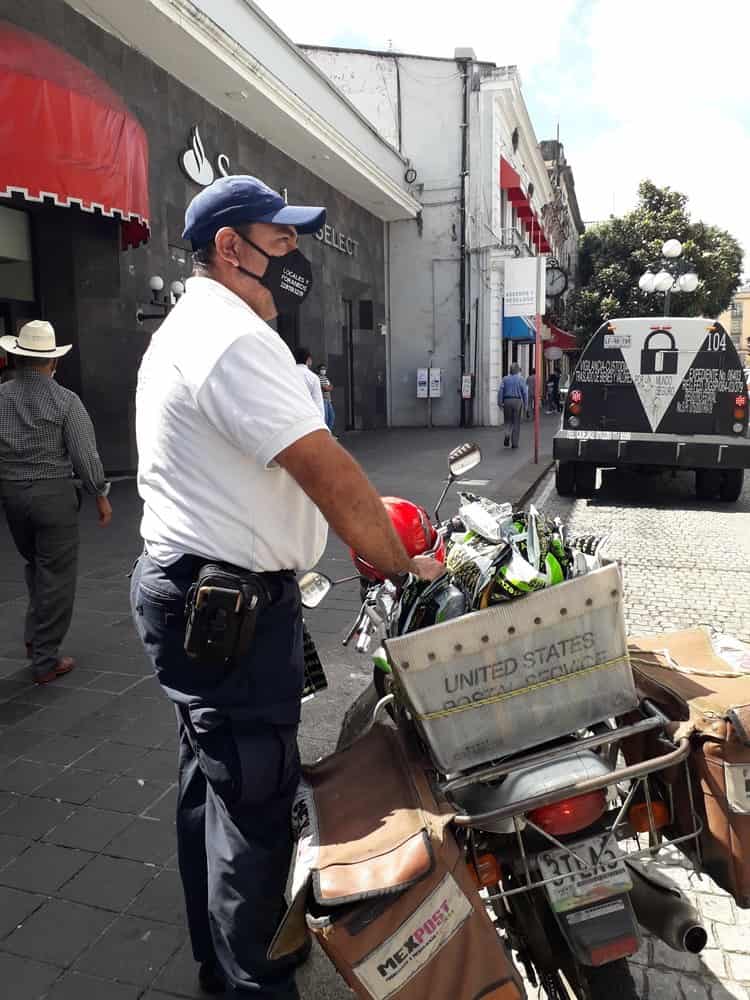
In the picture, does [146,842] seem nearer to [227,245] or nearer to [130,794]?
[130,794]

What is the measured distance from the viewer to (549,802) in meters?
1.67

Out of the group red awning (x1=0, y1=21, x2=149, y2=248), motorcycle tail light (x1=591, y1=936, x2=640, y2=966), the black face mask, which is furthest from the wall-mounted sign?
motorcycle tail light (x1=591, y1=936, x2=640, y2=966)

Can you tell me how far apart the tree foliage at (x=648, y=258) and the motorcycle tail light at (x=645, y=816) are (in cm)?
3114

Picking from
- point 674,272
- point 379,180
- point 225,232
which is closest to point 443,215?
point 379,180

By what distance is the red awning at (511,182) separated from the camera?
23142 mm

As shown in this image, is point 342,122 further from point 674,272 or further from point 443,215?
point 674,272

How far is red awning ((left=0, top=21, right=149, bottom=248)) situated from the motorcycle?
7.33 m

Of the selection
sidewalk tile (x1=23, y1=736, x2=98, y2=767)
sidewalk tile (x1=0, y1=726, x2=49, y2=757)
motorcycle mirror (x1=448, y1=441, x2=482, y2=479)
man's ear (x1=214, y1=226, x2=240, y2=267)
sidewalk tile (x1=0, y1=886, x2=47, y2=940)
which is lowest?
sidewalk tile (x1=0, y1=886, x2=47, y2=940)

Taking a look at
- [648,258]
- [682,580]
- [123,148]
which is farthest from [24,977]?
[648,258]

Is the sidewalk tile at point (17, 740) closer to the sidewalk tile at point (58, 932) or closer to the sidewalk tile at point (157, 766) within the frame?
the sidewalk tile at point (157, 766)

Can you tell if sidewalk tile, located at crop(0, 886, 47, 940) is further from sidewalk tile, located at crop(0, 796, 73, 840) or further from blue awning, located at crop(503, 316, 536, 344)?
blue awning, located at crop(503, 316, 536, 344)

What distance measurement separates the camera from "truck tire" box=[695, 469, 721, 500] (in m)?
9.72

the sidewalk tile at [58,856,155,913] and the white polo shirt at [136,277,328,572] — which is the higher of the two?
the white polo shirt at [136,277,328,572]

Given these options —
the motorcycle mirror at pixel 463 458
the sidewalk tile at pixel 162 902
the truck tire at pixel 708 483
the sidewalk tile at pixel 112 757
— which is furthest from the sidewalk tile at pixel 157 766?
the truck tire at pixel 708 483
